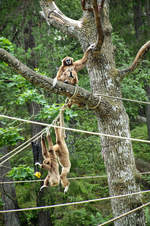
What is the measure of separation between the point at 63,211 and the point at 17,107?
14.5 feet

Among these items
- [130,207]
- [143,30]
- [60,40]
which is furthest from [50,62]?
[143,30]

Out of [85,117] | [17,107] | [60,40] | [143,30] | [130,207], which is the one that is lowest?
[130,207]

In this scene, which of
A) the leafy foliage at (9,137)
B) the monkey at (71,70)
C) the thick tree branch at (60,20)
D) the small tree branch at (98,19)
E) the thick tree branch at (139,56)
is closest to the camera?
the small tree branch at (98,19)

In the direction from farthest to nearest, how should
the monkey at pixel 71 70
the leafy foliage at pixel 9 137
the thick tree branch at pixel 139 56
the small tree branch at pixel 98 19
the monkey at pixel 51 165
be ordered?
the leafy foliage at pixel 9 137, the monkey at pixel 71 70, the thick tree branch at pixel 139 56, the monkey at pixel 51 165, the small tree branch at pixel 98 19

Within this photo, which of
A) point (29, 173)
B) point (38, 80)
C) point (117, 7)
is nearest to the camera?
point (38, 80)

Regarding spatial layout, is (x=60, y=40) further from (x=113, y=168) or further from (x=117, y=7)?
(x=113, y=168)

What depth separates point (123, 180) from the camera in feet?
15.8

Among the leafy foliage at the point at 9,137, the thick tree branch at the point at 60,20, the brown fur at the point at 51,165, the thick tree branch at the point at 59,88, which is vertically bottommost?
the brown fur at the point at 51,165

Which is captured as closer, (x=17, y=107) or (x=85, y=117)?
(x=85, y=117)

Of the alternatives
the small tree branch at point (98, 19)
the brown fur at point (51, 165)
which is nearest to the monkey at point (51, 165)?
the brown fur at point (51, 165)

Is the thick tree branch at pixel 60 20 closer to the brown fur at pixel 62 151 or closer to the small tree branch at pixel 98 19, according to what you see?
the small tree branch at pixel 98 19

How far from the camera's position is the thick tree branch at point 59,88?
13.0 feet

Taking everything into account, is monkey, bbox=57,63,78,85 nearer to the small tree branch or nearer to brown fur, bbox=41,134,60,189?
the small tree branch

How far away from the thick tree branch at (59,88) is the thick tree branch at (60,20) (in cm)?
172
